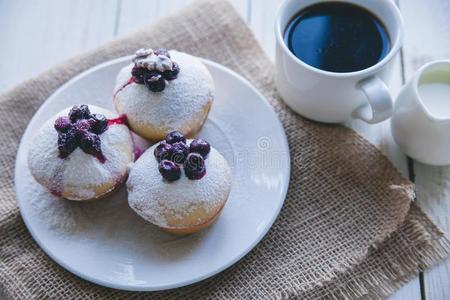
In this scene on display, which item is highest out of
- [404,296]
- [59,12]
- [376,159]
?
[59,12]

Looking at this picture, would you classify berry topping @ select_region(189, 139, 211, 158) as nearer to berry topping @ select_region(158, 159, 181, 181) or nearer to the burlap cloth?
berry topping @ select_region(158, 159, 181, 181)

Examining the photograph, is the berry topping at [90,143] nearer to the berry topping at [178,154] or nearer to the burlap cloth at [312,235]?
the berry topping at [178,154]

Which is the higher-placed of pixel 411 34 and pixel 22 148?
pixel 411 34

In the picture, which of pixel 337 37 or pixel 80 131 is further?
pixel 337 37

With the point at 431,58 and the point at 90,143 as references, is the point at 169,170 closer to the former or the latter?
the point at 90,143

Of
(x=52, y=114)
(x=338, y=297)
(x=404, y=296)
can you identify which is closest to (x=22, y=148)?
(x=52, y=114)

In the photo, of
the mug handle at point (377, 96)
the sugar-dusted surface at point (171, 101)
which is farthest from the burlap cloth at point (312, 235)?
the sugar-dusted surface at point (171, 101)

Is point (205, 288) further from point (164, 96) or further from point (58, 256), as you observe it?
point (164, 96)

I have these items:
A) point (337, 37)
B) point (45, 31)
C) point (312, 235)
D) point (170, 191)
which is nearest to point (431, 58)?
point (337, 37)
